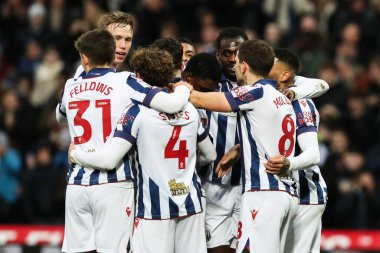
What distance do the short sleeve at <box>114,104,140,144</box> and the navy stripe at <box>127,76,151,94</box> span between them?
0.48 feet

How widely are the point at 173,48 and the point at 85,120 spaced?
944 millimetres

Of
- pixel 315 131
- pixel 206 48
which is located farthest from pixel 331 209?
pixel 315 131

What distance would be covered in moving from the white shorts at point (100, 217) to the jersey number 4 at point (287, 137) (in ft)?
4.01

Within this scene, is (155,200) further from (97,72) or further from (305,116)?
(305,116)

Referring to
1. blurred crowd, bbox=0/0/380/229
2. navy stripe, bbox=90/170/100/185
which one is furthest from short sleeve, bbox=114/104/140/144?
blurred crowd, bbox=0/0/380/229

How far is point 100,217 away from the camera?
771cm

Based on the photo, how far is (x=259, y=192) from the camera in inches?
306

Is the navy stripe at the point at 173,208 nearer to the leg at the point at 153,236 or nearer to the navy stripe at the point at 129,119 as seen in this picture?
the leg at the point at 153,236

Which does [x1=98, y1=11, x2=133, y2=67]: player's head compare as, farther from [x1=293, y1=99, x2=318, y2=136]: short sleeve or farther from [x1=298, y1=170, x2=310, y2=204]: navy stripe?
[x1=298, y1=170, x2=310, y2=204]: navy stripe

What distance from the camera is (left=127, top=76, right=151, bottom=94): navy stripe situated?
758 cm

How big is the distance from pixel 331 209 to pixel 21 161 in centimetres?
505

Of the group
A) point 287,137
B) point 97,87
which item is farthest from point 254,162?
point 97,87

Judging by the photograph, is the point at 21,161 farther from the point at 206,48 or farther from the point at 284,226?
the point at 284,226

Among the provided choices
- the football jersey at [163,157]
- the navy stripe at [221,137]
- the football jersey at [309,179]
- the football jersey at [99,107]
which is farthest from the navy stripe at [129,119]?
the football jersey at [309,179]
